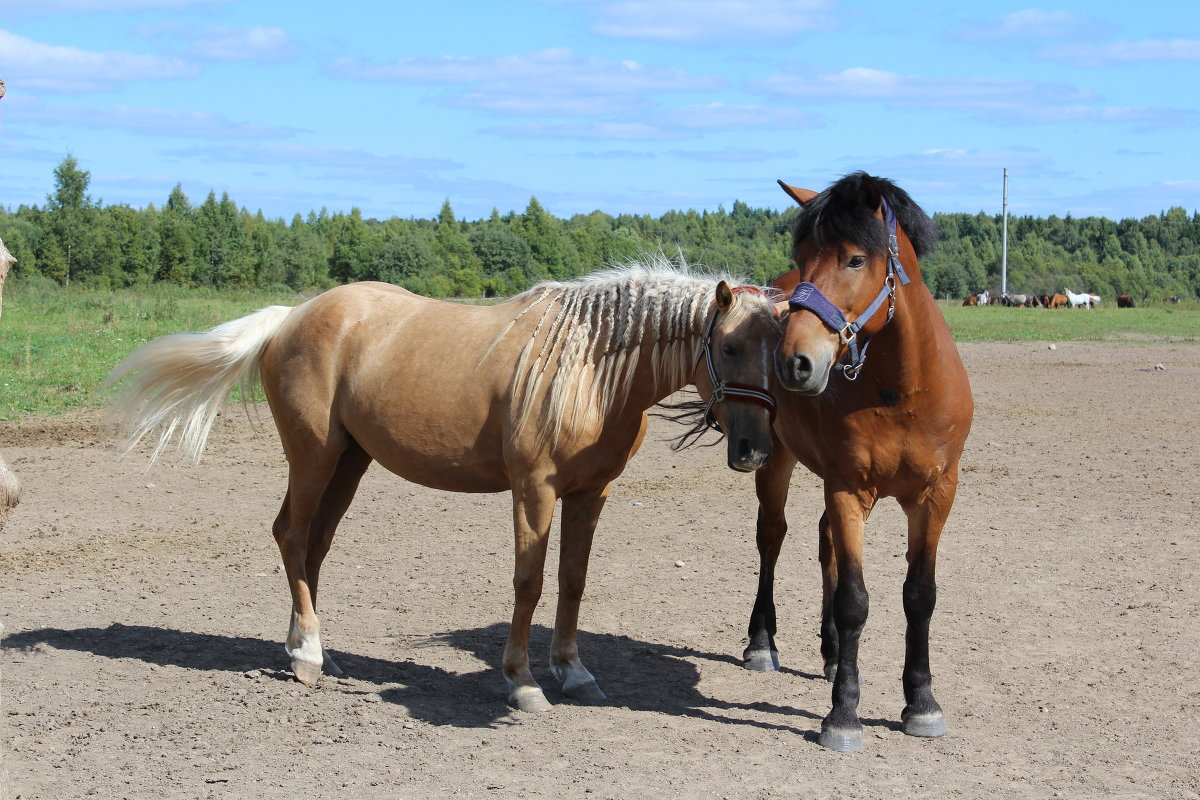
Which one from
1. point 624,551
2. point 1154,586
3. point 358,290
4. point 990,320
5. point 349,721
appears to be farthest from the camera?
point 990,320

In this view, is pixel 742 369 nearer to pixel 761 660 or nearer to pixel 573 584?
pixel 573 584

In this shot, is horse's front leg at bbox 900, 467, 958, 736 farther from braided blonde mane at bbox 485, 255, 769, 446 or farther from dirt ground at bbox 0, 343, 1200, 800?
braided blonde mane at bbox 485, 255, 769, 446

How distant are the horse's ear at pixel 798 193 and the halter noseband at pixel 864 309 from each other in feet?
1.16

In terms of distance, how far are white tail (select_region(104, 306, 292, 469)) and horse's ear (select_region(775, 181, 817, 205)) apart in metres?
2.49

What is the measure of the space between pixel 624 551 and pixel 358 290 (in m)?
2.94

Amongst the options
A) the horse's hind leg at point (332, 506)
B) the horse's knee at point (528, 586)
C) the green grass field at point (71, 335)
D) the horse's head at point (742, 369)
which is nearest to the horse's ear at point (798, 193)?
the horse's head at point (742, 369)

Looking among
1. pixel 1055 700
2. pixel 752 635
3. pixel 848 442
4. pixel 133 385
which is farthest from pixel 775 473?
pixel 133 385

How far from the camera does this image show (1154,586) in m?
6.36

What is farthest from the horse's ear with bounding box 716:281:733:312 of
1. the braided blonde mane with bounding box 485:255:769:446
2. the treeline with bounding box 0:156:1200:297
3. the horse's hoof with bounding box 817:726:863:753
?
the treeline with bounding box 0:156:1200:297

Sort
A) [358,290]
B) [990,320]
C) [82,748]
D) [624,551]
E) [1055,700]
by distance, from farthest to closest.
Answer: [990,320] → [624,551] → [358,290] → [1055,700] → [82,748]

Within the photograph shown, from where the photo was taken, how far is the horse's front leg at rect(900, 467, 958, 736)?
434cm

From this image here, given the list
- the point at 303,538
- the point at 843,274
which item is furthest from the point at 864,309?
the point at 303,538

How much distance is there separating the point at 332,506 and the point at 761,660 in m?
2.21

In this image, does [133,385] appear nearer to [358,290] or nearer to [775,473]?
[358,290]
